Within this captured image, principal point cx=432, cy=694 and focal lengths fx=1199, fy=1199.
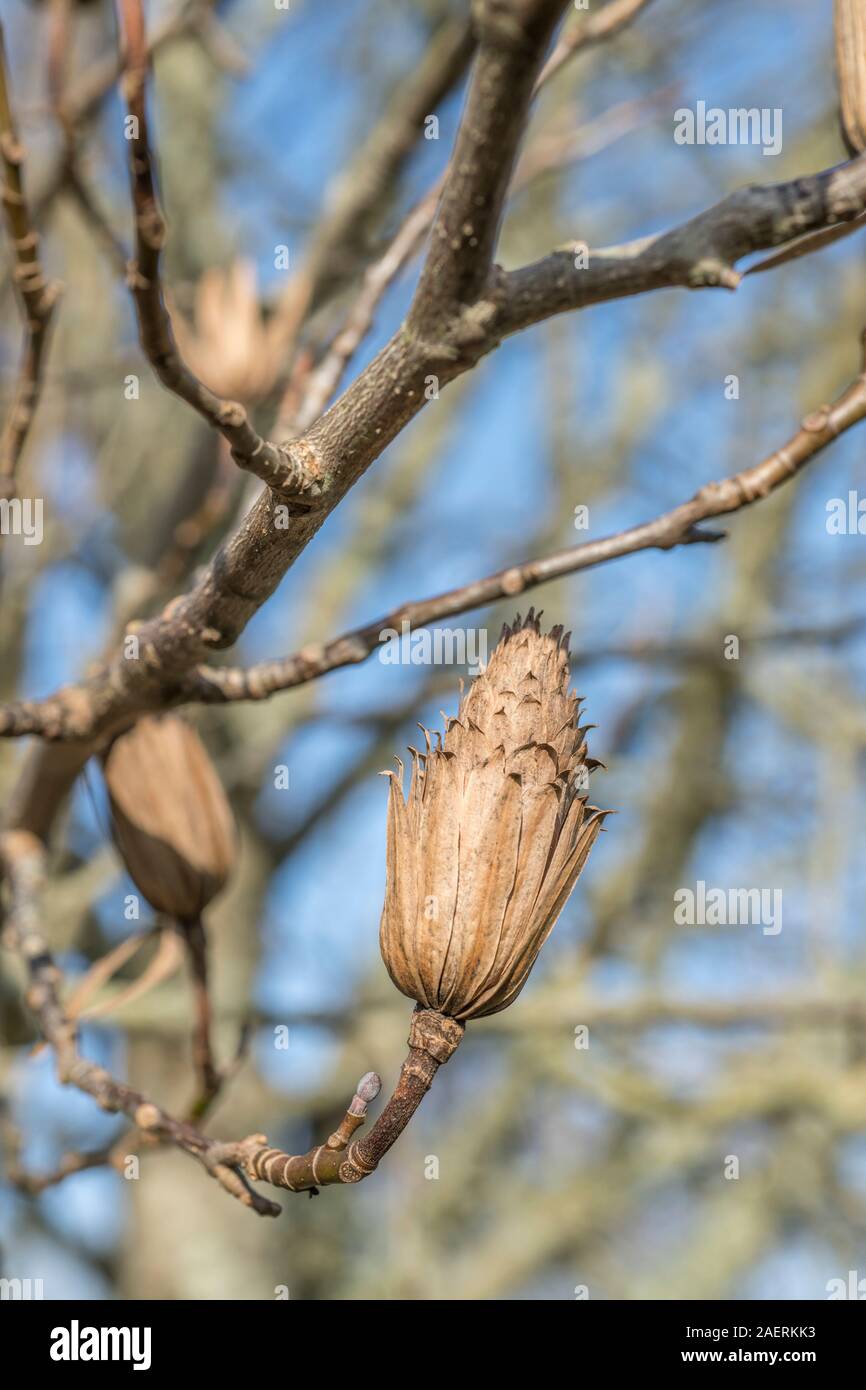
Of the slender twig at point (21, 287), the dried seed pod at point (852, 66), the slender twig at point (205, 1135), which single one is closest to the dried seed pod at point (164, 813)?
the slender twig at point (205, 1135)

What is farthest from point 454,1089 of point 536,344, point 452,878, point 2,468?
point 452,878

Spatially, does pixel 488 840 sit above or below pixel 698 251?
below

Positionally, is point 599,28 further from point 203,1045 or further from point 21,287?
point 203,1045

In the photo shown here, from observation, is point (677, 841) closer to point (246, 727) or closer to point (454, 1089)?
point (246, 727)

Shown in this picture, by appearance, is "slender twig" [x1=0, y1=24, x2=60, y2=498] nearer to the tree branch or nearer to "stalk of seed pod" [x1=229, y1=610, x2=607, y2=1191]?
the tree branch

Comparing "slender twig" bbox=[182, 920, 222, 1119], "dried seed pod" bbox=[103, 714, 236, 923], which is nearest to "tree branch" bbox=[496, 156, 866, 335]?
"dried seed pod" bbox=[103, 714, 236, 923]

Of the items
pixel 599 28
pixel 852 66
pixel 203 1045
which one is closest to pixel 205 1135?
pixel 203 1045
